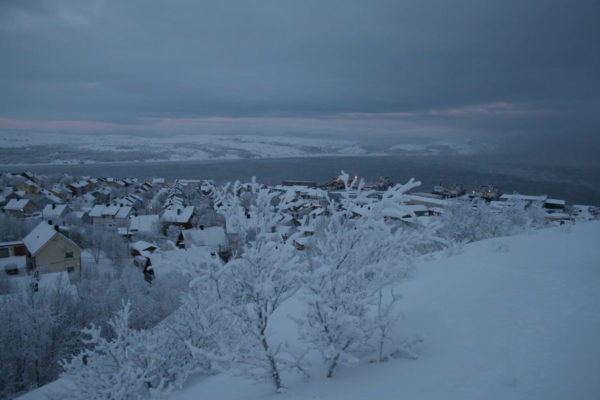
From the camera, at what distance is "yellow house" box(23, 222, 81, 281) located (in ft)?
68.6

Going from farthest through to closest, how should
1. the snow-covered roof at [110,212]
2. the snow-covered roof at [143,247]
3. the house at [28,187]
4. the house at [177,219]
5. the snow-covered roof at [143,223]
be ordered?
1. the house at [28,187]
2. the snow-covered roof at [110,212]
3. the house at [177,219]
4. the snow-covered roof at [143,223]
5. the snow-covered roof at [143,247]

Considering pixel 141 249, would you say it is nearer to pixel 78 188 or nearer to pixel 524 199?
pixel 78 188

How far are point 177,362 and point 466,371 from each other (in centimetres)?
585

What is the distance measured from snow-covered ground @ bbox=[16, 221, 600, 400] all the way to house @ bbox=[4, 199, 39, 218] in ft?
136

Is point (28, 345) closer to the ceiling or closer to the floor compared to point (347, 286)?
closer to the floor

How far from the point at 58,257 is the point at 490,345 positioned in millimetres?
25960

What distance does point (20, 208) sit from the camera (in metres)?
35.2

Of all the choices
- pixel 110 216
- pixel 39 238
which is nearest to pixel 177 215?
pixel 110 216

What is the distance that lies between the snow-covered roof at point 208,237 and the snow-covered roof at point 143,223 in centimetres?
648

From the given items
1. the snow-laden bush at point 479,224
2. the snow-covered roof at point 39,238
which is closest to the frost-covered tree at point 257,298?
the snow-laden bush at point 479,224

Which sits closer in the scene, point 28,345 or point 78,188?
point 28,345

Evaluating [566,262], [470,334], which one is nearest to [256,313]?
[470,334]

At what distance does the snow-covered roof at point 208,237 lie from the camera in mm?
26922

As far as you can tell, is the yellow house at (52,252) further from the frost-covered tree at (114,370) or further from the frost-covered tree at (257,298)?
the frost-covered tree at (257,298)
